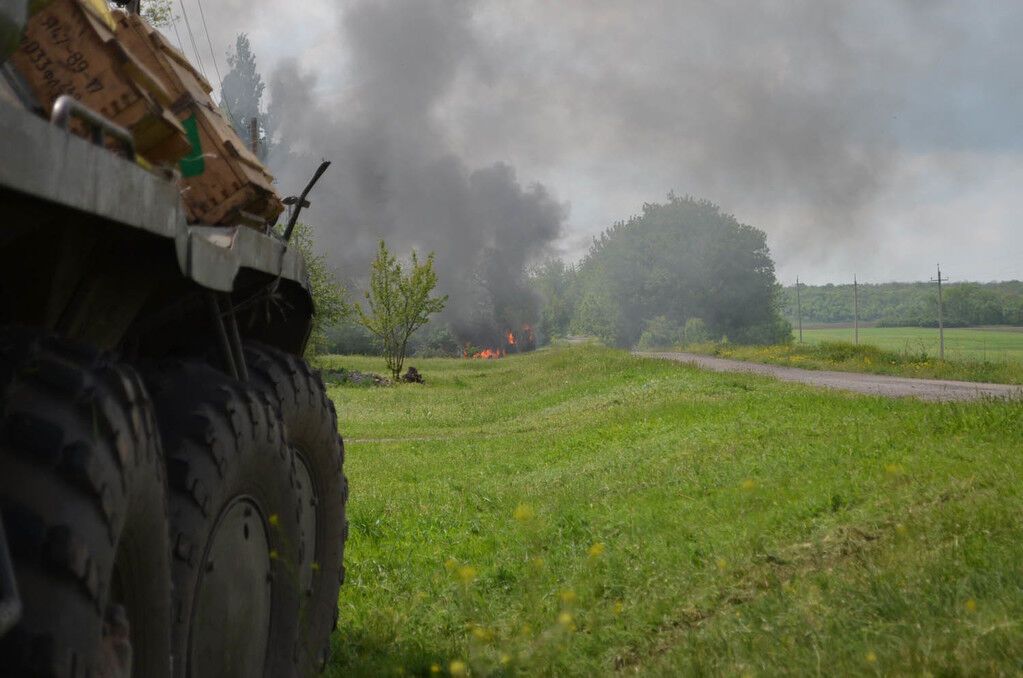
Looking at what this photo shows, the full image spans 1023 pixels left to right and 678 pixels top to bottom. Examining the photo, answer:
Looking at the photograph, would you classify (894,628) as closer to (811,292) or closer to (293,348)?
(293,348)

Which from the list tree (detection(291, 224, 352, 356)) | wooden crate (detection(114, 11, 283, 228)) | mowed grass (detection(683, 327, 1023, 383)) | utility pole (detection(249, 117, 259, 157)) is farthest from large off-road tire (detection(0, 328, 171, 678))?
tree (detection(291, 224, 352, 356))

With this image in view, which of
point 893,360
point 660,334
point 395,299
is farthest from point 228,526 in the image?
point 660,334

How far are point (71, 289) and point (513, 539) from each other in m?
7.26

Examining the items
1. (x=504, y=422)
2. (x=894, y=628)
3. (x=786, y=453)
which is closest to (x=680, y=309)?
(x=504, y=422)

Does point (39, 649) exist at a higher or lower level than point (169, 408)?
lower

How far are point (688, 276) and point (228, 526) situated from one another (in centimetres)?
10318

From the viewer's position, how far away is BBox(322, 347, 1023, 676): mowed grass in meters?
5.11

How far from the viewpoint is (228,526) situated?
3340 mm

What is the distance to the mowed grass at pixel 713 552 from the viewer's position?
5.11 m

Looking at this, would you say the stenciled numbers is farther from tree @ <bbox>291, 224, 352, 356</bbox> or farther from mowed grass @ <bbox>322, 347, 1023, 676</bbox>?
tree @ <bbox>291, 224, 352, 356</bbox>

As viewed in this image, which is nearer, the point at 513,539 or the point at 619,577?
the point at 619,577

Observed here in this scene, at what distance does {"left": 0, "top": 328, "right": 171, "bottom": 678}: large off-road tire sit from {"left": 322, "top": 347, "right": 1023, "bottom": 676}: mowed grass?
1.89 m

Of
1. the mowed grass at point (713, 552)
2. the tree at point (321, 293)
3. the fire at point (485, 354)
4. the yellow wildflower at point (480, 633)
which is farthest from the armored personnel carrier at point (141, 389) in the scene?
the fire at point (485, 354)

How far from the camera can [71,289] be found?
266 centimetres
